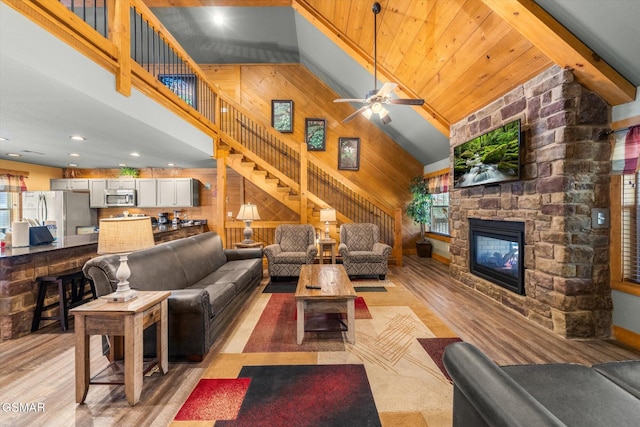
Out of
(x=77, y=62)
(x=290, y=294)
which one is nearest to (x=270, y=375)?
(x=290, y=294)

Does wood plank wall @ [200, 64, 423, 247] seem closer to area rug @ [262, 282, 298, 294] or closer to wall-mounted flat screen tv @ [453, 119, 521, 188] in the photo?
wall-mounted flat screen tv @ [453, 119, 521, 188]

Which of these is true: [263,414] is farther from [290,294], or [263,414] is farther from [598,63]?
[598,63]

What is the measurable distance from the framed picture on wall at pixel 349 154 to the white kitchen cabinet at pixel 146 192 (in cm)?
479

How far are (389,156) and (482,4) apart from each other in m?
4.54

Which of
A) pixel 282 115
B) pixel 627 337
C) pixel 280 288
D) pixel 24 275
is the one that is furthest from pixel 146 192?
pixel 627 337

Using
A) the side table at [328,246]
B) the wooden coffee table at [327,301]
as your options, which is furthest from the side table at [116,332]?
the side table at [328,246]

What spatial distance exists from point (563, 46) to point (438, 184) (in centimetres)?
382

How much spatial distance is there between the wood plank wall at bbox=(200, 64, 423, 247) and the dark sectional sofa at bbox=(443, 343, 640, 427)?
238 inches

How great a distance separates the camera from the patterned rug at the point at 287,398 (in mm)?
1722

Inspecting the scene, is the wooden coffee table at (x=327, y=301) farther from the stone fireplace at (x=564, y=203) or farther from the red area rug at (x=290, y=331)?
the stone fireplace at (x=564, y=203)

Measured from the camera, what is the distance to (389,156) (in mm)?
7297

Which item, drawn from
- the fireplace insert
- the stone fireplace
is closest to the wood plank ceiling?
the stone fireplace

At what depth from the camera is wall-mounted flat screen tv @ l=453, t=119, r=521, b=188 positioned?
3.29m

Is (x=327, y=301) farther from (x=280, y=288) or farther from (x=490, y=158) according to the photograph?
(x=490, y=158)
